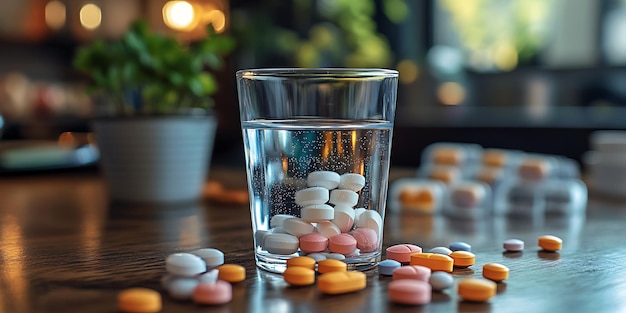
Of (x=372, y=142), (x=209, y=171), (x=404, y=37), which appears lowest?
(x=209, y=171)

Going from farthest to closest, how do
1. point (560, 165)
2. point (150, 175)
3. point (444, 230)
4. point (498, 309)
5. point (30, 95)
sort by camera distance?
point (30, 95)
point (560, 165)
point (150, 175)
point (444, 230)
point (498, 309)

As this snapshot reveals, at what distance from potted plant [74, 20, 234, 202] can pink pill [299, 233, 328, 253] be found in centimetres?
56

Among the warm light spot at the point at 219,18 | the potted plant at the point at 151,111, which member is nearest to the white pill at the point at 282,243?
the potted plant at the point at 151,111

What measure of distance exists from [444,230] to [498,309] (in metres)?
0.39

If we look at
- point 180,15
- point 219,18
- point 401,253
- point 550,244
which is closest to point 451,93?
point 219,18

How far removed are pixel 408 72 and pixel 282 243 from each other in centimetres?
237

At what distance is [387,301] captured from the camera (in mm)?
488

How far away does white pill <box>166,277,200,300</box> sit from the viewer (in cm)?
48

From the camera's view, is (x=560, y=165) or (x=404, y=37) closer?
(x=560, y=165)

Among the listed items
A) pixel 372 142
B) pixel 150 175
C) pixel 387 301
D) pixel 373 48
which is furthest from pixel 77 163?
pixel 373 48

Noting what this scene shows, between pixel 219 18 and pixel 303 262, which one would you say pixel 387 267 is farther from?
pixel 219 18

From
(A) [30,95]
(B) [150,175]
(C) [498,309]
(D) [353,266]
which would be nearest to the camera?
(C) [498,309]

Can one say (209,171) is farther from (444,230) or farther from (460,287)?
(460,287)

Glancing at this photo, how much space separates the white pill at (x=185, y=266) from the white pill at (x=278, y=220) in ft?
0.29
